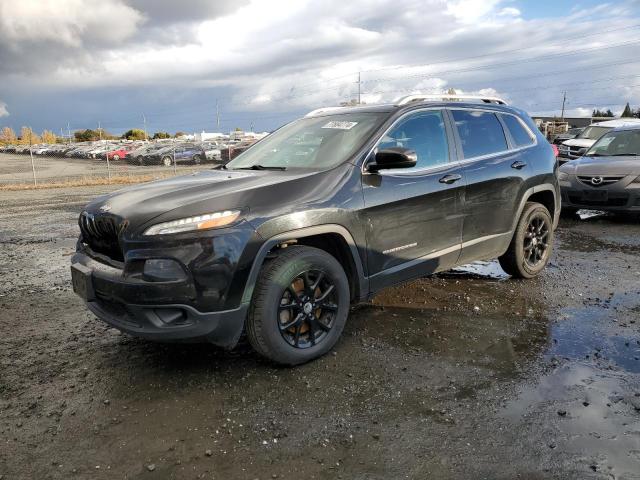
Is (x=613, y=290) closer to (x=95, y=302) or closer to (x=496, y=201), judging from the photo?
(x=496, y=201)

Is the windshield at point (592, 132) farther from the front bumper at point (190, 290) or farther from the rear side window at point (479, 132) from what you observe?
the front bumper at point (190, 290)

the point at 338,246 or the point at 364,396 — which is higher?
the point at 338,246

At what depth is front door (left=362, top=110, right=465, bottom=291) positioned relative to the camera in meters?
3.94

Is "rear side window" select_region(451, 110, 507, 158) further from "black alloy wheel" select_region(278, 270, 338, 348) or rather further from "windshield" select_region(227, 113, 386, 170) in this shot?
"black alloy wheel" select_region(278, 270, 338, 348)

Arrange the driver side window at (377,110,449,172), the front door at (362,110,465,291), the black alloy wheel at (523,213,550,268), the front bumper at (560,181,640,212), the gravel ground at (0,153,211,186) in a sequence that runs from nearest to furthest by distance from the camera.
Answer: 1. the front door at (362,110,465,291)
2. the driver side window at (377,110,449,172)
3. the black alloy wheel at (523,213,550,268)
4. the front bumper at (560,181,640,212)
5. the gravel ground at (0,153,211,186)

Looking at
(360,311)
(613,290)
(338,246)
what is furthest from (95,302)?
(613,290)

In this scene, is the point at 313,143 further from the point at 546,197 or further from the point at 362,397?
the point at 546,197

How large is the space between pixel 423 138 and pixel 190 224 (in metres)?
2.22

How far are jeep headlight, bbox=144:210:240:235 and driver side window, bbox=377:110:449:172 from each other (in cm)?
153

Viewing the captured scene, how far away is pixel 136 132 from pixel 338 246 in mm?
99504

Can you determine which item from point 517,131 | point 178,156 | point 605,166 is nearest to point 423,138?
point 517,131

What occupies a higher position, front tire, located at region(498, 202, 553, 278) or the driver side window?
the driver side window

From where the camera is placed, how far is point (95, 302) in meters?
3.57

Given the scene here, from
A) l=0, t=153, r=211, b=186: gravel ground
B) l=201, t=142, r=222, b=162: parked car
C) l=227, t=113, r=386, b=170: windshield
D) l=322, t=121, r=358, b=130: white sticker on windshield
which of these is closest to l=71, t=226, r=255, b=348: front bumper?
l=227, t=113, r=386, b=170: windshield
